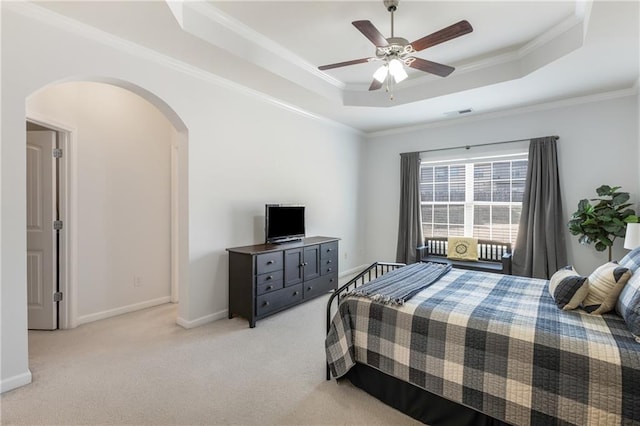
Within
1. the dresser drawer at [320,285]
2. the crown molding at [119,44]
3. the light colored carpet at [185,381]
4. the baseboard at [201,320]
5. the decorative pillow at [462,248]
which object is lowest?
the light colored carpet at [185,381]

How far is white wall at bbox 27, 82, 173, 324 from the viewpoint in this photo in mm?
3381

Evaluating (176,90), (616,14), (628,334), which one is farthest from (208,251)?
(616,14)

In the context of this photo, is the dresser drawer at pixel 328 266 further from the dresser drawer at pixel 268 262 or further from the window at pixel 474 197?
the window at pixel 474 197

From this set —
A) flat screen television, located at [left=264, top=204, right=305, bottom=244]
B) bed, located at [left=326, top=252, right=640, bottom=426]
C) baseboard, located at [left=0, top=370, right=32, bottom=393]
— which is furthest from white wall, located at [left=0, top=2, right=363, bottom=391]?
bed, located at [left=326, top=252, right=640, bottom=426]

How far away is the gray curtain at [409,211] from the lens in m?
5.44

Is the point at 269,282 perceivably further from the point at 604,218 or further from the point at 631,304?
the point at 604,218

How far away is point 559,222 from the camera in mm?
4262

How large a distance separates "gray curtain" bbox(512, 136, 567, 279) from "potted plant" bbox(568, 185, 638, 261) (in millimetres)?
319

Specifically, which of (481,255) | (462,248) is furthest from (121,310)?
(481,255)

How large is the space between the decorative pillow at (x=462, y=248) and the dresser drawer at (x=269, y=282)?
112 inches

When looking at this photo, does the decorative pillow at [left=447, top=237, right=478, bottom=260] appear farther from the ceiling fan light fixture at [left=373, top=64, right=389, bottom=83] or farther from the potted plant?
the ceiling fan light fixture at [left=373, top=64, right=389, bottom=83]

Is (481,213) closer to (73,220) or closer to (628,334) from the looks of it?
(628,334)

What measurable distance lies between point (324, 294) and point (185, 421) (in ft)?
9.04

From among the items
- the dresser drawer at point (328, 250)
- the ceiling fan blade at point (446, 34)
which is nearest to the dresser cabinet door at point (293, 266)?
the dresser drawer at point (328, 250)
